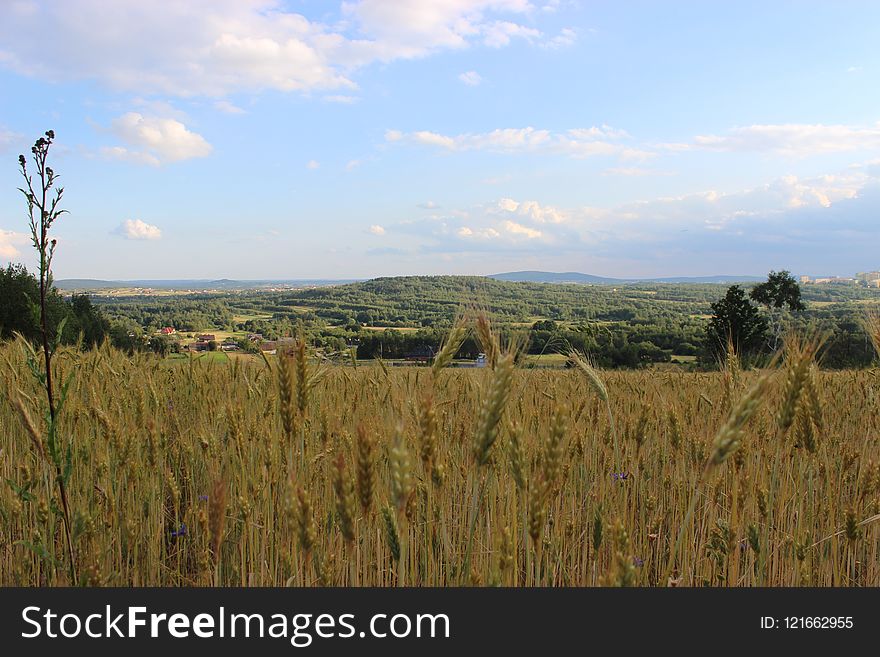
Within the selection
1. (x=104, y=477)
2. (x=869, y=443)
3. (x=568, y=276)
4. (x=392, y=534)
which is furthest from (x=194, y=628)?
(x=568, y=276)

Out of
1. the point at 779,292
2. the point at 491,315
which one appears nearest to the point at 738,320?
→ the point at 779,292

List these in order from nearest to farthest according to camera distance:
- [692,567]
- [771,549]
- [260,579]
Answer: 1. [260,579]
2. [692,567]
3. [771,549]

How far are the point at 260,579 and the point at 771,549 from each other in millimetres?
2510

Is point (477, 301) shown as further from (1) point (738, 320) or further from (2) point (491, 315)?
(1) point (738, 320)

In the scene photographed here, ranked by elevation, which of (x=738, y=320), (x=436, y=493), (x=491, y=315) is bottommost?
(x=738, y=320)

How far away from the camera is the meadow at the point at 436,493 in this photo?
1.61m

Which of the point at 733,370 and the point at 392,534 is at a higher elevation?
the point at 733,370

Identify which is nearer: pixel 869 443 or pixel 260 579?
pixel 260 579

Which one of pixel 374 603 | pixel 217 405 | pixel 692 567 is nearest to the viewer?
pixel 374 603

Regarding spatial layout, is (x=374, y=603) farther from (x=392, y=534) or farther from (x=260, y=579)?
(x=260, y=579)

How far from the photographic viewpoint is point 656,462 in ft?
10.9

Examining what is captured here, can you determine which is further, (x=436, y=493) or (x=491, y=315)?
(x=436, y=493)

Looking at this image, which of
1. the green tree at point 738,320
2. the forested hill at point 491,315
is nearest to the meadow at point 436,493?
the forested hill at point 491,315

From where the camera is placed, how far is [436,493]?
7.92ft
